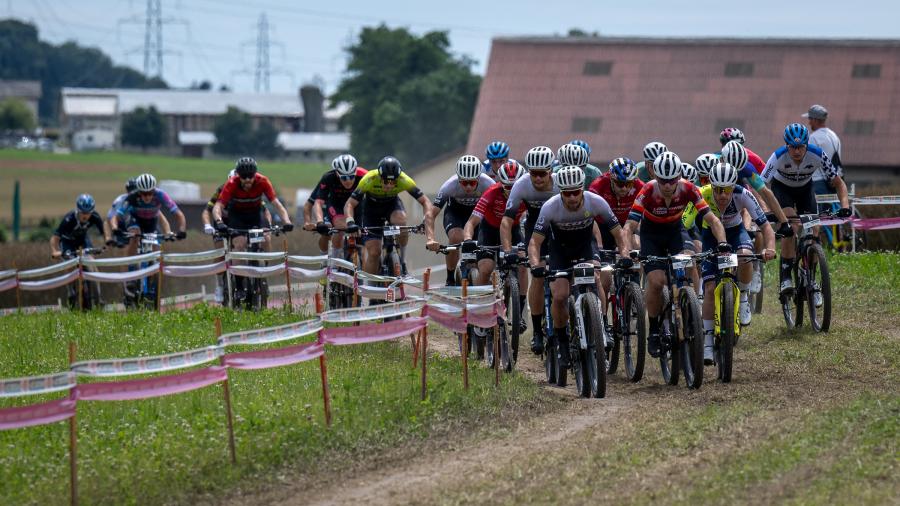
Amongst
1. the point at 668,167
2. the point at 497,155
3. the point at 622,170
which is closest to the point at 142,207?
the point at 497,155

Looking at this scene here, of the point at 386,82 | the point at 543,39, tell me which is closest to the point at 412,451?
the point at 543,39

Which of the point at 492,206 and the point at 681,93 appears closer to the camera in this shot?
the point at 492,206

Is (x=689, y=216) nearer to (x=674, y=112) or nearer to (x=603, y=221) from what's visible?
(x=603, y=221)

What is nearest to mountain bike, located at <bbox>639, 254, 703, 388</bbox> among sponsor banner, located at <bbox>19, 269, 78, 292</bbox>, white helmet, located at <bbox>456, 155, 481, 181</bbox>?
white helmet, located at <bbox>456, 155, 481, 181</bbox>

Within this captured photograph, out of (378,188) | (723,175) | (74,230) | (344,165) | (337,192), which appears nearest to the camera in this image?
(723,175)

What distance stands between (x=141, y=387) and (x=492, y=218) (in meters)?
6.40

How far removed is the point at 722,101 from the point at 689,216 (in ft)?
124

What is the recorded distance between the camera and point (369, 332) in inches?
491

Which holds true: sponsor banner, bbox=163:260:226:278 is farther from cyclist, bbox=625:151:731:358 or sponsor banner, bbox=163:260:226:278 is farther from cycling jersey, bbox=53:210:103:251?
cyclist, bbox=625:151:731:358

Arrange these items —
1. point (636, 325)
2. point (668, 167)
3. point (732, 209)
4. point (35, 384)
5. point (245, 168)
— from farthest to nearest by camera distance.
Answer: point (245, 168) < point (732, 209) < point (636, 325) < point (668, 167) < point (35, 384)

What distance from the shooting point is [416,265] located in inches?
1622

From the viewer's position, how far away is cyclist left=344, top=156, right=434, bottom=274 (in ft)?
59.1

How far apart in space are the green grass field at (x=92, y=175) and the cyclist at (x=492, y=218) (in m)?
56.3

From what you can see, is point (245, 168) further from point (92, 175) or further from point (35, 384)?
point (92, 175)
